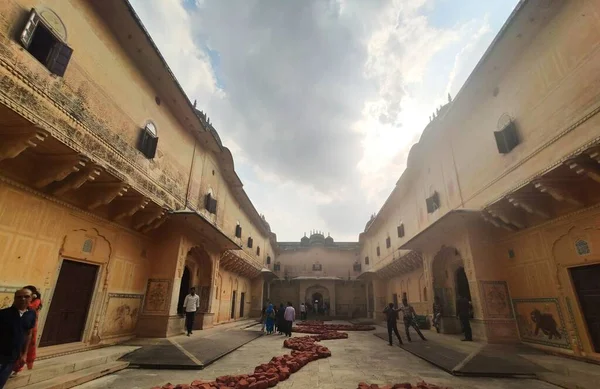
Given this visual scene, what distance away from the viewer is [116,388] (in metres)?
4.62

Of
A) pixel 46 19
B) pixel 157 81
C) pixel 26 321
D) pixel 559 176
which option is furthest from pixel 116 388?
pixel 559 176

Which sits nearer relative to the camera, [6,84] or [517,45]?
[6,84]

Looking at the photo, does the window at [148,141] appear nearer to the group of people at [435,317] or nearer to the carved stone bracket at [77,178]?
the carved stone bracket at [77,178]

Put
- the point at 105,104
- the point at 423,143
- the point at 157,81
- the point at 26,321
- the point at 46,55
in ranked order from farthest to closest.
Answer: the point at 423,143, the point at 157,81, the point at 105,104, the point at 46,55, the point at 26,321

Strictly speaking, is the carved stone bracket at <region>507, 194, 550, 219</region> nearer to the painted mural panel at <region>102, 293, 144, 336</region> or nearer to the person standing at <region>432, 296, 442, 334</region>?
the person standing at <region>432, 296, 442, 334</region>

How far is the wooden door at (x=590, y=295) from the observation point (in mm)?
6367

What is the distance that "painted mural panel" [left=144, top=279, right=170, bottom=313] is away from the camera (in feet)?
30.2

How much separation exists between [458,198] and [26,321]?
1274 cm

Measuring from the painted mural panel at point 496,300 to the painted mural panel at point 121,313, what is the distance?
10.9m

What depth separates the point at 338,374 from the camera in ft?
18.5

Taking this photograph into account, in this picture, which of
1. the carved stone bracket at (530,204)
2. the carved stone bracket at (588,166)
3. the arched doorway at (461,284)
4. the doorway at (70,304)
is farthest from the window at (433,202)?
the doorway at (70,304)

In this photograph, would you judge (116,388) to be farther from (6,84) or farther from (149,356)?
(6,84)

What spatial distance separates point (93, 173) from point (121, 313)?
15.2 ft

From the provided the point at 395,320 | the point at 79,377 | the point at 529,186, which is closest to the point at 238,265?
the point at 395,320
